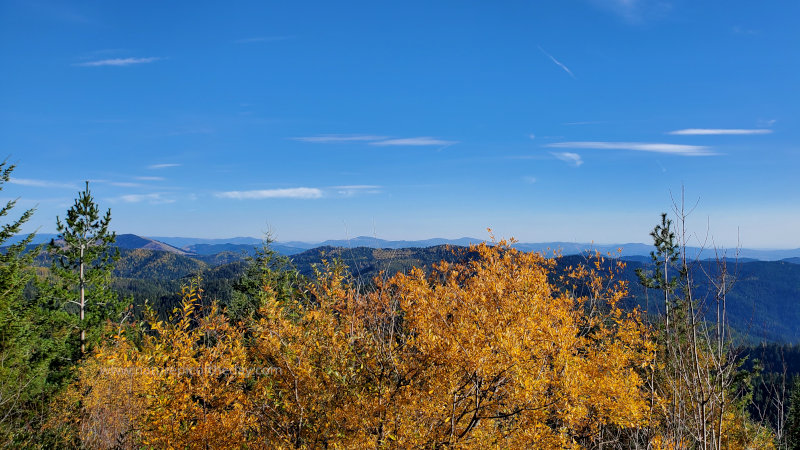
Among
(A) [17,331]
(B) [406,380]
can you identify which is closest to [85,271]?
(A) [17,331]

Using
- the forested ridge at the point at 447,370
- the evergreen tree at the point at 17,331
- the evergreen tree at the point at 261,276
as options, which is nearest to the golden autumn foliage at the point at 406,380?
the forested ridge at the point at 447,370

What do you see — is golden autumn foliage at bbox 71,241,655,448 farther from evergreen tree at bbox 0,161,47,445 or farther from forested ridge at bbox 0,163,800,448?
evergreen tree at bbox 0,161,47,445

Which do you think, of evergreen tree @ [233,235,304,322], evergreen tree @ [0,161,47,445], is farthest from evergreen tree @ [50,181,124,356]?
evergreen tree @ [233,235,304,322]

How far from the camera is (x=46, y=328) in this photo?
19.4 m

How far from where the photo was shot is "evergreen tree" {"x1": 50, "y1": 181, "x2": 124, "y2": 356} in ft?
67.6

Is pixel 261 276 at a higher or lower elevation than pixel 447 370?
lower

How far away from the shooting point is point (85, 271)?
21406mm

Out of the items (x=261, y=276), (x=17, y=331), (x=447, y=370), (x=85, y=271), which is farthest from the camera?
(x=261, y=276)

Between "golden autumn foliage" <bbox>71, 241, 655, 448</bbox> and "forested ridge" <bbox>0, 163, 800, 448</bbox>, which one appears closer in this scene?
"forested ridge" <bbox>0, 163, 800, 448</bbox>

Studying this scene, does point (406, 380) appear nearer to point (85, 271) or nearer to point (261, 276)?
point (85, 271)

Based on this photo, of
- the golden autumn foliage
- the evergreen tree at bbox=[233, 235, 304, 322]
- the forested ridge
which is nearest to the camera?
the forested ridge

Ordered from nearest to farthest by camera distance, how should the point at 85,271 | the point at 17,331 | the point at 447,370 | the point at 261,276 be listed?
the point at 447,370 → the point at 17,331 → the point at 85,271 → the point at 261,276

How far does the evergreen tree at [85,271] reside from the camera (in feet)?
67.6

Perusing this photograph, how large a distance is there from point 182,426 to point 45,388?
17.7 metres
